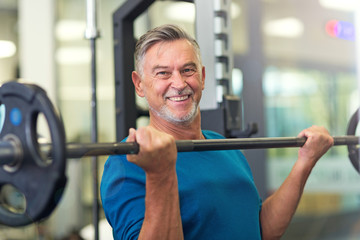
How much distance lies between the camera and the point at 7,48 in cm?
300

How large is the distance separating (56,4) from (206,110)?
7.82 feet

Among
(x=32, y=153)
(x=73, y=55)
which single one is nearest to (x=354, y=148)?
(x=32, y=153)

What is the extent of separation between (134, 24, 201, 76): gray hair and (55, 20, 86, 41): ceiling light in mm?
2480

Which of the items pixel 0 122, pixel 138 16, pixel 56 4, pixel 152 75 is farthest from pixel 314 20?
pixel 0 122

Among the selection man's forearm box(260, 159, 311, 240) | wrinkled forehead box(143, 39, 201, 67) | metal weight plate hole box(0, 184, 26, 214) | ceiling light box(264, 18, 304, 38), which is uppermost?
ceiling light box(264, 18, 304, 38)

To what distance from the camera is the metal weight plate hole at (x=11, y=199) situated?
2.16 ft

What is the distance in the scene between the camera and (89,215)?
2.63m

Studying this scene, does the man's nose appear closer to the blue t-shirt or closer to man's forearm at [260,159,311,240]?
the blue t-shirt

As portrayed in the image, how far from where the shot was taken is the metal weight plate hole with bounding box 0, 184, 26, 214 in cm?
66

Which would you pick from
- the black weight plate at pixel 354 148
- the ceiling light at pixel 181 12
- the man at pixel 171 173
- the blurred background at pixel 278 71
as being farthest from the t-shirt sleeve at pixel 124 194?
the blurred background at pixel 278 71

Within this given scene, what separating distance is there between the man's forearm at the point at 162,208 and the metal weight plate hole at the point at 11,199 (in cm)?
19

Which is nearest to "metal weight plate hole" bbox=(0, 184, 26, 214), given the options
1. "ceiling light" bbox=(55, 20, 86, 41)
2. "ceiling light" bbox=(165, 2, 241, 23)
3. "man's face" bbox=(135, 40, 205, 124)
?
"man's face" bbox=(135, 40, 205, 124)

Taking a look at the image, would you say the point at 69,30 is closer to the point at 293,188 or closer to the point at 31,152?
the point at 293,188

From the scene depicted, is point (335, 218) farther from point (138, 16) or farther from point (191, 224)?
point (191, 224)
